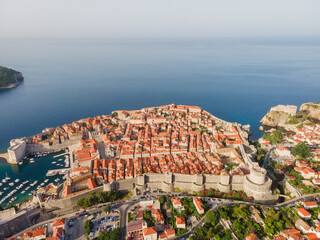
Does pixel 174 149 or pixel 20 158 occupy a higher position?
pixel 174 149

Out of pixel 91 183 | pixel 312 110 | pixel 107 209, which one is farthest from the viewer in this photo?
pixel 312 110

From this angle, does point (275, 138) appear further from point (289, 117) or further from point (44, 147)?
point (44, 147)

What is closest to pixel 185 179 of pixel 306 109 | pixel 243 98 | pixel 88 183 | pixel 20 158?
pixel 88 183

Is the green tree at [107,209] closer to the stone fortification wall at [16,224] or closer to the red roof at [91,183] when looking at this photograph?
the red roof at [91,183]

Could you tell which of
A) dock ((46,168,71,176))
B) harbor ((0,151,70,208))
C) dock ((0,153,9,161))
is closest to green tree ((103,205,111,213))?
harbor ((0,151,70,208))

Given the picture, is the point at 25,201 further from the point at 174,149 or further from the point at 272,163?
the point at 272,163

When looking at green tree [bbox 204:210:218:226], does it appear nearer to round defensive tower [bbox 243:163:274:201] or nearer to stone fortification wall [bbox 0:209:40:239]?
round defensive tower [bbox 243:163:274:201]

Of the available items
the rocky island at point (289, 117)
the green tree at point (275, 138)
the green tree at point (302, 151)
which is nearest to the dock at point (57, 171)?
the green tree at point (275, 138)

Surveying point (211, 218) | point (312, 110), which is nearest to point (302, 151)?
point (211, 218)
